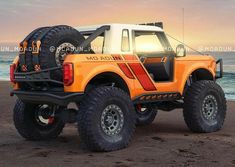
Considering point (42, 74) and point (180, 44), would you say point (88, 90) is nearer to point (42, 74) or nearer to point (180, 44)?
point (42, 74)

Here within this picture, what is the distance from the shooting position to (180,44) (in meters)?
8.14

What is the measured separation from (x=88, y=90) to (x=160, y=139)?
5.55ft

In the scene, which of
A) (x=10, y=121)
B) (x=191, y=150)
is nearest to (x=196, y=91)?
(x=191, y=150)

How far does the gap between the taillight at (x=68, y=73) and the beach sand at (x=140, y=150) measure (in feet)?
3.52

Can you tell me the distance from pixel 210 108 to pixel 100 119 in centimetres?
296

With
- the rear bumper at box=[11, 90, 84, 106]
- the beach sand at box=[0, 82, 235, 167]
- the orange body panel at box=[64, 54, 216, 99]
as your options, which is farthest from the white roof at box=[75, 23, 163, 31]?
the beach sand at box=[0, 82, 235, 167]

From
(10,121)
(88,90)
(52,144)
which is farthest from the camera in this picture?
(10,121)

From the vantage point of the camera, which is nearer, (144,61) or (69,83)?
(69,83)

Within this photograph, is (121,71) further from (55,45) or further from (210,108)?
(210,108)

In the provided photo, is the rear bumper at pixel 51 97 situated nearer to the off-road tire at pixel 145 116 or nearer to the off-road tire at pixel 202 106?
the off-road tire at pixel 202 106

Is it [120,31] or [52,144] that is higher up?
[120,31]

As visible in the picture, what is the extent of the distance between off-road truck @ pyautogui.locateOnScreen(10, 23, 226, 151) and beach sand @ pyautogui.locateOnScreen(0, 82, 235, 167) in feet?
0.97

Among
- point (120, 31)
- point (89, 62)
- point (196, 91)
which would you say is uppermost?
point (120, 31)

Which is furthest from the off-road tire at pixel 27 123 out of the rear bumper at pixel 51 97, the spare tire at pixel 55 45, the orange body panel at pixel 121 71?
the orange body panel at pixel 121 71
